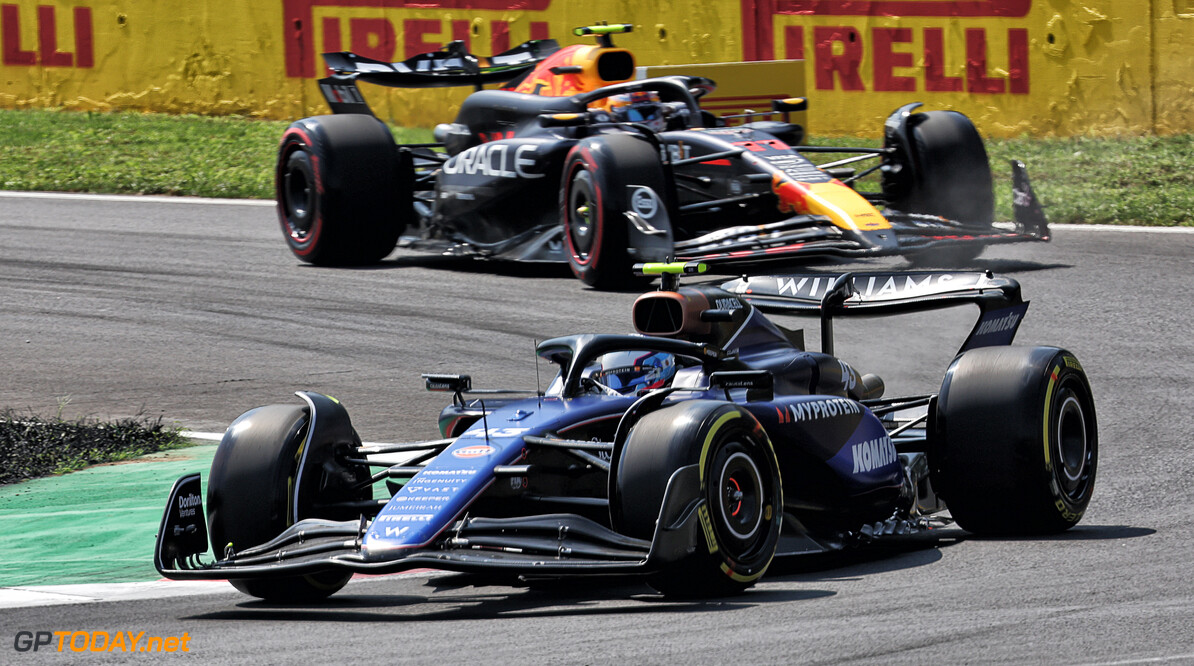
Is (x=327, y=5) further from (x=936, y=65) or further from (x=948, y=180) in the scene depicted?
(x=948, y=180)

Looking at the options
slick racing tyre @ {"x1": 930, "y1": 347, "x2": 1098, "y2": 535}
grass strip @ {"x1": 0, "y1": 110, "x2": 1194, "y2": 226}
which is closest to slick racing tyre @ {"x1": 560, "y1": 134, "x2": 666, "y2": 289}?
grass strip @ {"x1": 0, "y1": 110, "x2": 1194, "y2": 226}

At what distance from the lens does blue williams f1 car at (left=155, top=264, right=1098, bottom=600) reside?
589 centimetres

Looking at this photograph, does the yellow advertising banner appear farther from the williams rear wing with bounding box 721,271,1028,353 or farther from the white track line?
the white track line

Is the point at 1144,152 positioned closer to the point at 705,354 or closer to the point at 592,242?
the point at 592,242

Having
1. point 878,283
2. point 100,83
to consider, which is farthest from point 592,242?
point 100,83

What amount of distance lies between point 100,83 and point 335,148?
10318mm

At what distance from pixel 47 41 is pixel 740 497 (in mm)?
19884

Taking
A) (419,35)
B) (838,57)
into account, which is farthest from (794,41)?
(419,35)

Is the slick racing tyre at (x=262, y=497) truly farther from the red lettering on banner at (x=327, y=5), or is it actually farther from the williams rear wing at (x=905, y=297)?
the red lettering on banner at (x=327, y=5)

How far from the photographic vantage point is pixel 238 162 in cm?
2130

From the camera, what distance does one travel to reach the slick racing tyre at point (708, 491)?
19.2 ft

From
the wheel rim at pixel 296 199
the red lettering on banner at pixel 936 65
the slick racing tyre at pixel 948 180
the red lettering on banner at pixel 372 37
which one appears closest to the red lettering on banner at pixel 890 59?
the red lettering on banner at pixel 936 65

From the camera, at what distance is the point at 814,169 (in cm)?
1359

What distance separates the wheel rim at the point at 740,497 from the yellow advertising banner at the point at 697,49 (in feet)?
34.6
